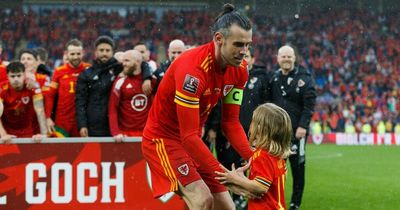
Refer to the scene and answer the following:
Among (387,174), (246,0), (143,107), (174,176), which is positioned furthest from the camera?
(246,0)

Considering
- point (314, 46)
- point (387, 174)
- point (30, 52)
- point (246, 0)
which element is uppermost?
point (246, 0)

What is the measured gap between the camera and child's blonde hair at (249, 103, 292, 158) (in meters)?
4.76

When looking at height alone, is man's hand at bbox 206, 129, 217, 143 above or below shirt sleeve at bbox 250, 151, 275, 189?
above

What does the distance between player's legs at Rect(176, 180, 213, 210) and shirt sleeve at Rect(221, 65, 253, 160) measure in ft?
1.41

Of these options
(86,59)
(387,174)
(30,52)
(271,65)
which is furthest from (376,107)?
(30,52)

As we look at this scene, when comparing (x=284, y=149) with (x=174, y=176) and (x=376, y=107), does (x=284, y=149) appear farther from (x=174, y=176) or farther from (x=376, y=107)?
(x=376, y=107)

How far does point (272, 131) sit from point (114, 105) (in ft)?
13.4

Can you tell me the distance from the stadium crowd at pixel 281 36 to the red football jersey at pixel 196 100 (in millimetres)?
29393

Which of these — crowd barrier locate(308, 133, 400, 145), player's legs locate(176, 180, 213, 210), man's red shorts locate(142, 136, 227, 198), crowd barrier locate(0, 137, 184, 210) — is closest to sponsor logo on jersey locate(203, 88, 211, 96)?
man's red shorts locate(142, 136, 227, 198)

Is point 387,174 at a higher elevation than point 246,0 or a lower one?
lower

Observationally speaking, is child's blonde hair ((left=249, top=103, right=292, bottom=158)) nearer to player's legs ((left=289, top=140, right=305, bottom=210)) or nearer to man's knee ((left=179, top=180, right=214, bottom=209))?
man's knee ((left=179, top=180, right=214, bottom=209))

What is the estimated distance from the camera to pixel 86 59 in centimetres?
3578

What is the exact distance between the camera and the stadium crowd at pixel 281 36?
3662 cm

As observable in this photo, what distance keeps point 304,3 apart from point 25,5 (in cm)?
1596
